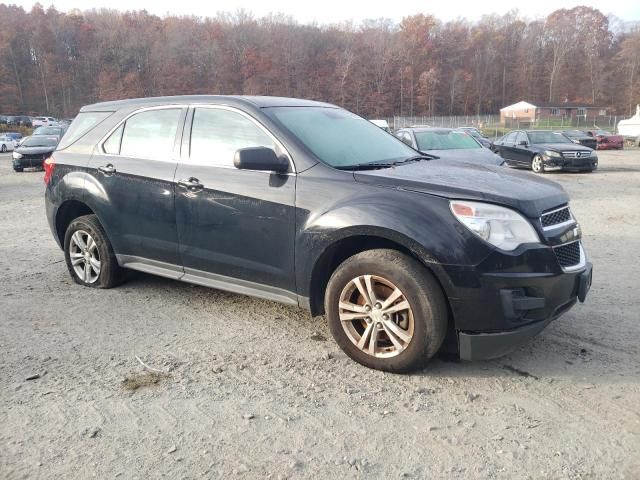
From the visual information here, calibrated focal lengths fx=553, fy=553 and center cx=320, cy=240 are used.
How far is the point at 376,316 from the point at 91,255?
3191 mm

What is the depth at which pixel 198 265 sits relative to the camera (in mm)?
4434

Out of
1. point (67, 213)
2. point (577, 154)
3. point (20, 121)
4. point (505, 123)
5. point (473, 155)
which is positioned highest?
point (20, 121)

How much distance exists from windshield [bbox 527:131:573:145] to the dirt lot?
14173mm

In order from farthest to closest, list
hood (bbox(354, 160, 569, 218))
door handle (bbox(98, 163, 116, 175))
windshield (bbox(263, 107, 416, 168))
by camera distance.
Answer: door handle (bbox(98, 163, 116, 175)) < windshield (bbox(263, 107, 416, 168)) < hood (bbox(354, 160, 569, 218))

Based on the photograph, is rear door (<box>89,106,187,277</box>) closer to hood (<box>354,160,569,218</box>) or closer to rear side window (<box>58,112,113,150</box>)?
rear side window (<box>58,112,113,150</box>)

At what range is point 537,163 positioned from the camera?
682 inches

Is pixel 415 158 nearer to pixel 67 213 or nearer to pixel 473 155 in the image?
pixel 67 213

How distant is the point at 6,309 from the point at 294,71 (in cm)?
10054

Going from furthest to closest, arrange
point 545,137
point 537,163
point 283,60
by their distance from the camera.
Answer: point 283,60
point 545,137
point 537,163

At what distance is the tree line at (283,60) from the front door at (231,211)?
94.6m

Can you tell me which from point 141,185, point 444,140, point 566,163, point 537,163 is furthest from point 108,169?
point 537,163

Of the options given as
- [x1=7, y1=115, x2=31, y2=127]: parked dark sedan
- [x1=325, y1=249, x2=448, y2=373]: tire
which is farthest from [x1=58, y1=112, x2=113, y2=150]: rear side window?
[x1=7, y1=115, x2=31, y2=127]: parked dark sedan

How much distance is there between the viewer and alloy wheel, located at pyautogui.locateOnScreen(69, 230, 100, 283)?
5324 mm

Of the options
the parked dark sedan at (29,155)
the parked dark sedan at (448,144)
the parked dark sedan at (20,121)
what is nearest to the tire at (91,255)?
the parked dark sedan at (448,144)
